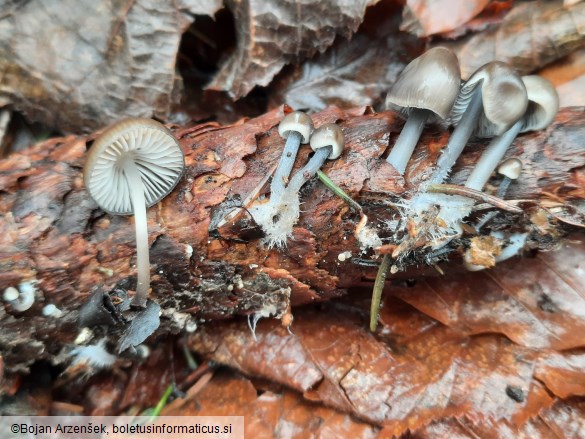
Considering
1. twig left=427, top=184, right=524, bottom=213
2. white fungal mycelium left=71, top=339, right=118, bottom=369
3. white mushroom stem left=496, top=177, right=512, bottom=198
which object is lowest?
white fungal mycelium left=71, top=339, right=118, bottom=369

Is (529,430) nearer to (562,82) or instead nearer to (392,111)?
(392,111)

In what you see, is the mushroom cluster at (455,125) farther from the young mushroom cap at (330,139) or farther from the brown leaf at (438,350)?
the brown leaf at (438,350)

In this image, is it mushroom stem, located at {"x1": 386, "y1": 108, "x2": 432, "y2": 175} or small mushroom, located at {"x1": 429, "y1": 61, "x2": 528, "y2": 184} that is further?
mushroom stem, located at {"x1": 386, "y1": 108, "x2": 432, "y2": 175}

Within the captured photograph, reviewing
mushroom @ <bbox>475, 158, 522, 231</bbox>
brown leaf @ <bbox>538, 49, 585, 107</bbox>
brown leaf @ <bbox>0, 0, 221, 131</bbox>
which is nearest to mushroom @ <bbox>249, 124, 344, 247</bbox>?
mushroom @ <bbox>475, 158, 522, 231</bbox>

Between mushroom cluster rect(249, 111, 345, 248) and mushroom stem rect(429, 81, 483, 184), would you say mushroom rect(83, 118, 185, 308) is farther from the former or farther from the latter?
mushroom stem rect(429, 81, 483, 184)

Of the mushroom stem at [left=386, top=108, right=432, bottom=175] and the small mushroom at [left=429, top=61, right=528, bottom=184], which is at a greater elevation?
the small mushroom at [left=429, top=61, right=528, bottom=184]

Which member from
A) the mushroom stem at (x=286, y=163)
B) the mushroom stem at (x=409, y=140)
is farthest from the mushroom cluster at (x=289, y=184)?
the mushroom stem at (x=409, y=140)
